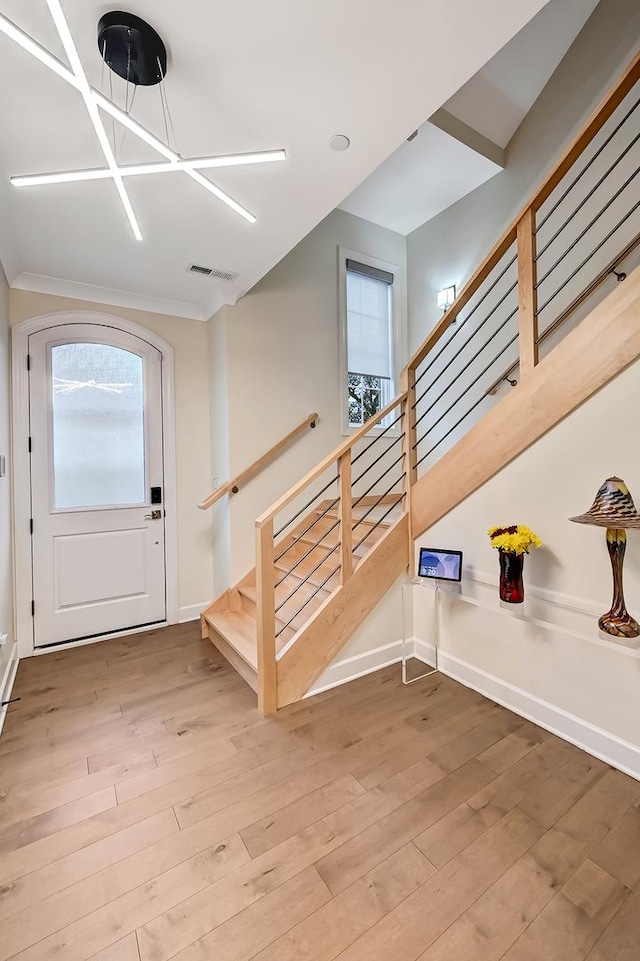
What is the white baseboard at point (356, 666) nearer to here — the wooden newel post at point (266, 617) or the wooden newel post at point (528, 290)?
the wooden newel post at point (266, 617)

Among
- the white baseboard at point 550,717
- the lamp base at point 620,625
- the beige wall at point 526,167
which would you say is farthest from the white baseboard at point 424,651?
the beige wall at point 526,167

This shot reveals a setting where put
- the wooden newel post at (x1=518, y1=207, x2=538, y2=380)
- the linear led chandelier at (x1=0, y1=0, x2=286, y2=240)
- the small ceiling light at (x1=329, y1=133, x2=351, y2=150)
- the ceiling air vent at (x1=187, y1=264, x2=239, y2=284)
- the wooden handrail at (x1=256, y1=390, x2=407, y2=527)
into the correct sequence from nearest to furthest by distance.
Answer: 1. the linear led chandelier at (x1=0, y1=0, x2=286, y2=240)
2. the small ceiling light at (x1=329, y1=133, x2=351, y2=150)
3. the wooden newel post at (x1=518, y1=207, x2=538, y2=380)
4. the wooden handrail at (x1=256, y1=390, x2=407, y2=527)
5. the ceiling air vent at (x1=187, y1=264, x2=239, y2=284)

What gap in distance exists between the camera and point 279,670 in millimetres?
2273

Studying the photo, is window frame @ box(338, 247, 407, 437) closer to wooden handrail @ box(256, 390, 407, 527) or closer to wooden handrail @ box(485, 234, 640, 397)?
wooden handrail @ box(256, 390, 407, 527)

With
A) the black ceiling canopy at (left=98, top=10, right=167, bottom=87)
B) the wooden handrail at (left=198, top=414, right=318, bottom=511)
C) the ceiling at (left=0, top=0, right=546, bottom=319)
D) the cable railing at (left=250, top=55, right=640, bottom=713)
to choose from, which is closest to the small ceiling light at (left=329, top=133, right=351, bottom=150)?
the ceiling at (left=0, top=0, right=546, bottom=319)

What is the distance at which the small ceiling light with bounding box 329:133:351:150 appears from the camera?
179cm

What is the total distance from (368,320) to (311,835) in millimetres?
4204

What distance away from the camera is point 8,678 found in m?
2.56

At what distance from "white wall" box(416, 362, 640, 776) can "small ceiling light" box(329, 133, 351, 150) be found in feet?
5.19

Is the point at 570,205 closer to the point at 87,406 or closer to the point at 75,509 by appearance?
the point at 87,406

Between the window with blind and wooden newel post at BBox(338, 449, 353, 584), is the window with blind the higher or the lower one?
the higher one

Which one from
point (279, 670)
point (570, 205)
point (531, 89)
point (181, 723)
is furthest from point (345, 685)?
point (531, 89)

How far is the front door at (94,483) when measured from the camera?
10.0ft

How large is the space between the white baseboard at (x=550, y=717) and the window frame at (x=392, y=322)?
7.65ft
